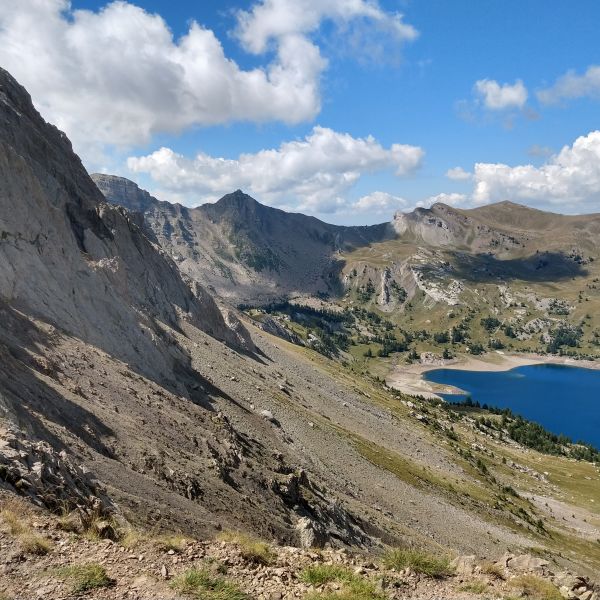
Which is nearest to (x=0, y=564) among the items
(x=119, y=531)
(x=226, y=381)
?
(x=119, y=531)

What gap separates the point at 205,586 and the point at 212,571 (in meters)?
1.07

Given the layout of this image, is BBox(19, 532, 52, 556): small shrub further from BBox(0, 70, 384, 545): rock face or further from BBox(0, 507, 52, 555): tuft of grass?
BBox(0, 70, 384, 545): rock face

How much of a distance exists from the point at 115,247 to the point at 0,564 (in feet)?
230

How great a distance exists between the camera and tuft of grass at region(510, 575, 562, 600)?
1628 cm

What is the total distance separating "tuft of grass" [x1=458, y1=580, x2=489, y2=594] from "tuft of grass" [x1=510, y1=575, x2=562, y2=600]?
3.29 ft

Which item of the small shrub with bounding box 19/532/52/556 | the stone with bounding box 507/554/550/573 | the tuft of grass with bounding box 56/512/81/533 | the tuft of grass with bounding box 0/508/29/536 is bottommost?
the stone with bounding box 507/554/550/573

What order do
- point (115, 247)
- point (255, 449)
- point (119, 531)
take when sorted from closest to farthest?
point (119, 531), point (255, 449), point (115, 247)

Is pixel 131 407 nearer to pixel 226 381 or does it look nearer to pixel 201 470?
pixel 201 470

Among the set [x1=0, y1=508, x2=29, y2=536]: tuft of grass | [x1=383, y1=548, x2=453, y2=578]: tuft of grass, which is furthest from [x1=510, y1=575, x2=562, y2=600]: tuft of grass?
[x1=0, y1=508, x2=29, y2=536]: tuft of grass

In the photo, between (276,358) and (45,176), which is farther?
(276,358)

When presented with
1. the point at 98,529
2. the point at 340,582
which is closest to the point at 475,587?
the point at 340,582

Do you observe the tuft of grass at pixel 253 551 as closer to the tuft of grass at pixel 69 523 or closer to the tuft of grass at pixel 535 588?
the tuft of grass at pixel 69 523

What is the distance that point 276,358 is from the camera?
123m

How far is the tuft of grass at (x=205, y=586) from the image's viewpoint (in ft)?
42.2
